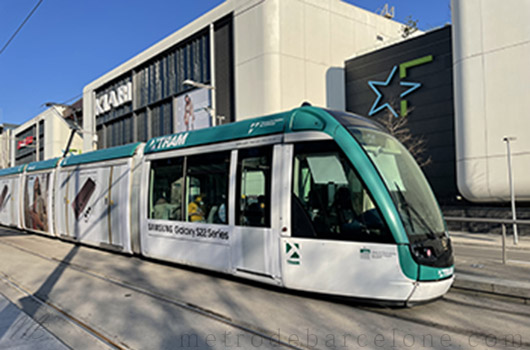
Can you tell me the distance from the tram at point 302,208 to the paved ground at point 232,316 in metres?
0.33

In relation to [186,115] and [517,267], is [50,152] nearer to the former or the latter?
[186,115]

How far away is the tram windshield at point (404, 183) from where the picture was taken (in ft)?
17.4

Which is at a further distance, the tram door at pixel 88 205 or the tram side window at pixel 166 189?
the tram door at pixel 88 205

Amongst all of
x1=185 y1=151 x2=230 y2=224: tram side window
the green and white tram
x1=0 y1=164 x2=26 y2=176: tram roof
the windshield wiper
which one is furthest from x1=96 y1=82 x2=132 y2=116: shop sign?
the windshield wiper

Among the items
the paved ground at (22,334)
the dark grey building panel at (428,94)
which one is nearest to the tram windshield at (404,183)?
the paved ground at (22,334)

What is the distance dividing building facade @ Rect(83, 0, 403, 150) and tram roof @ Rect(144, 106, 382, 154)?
11115mm

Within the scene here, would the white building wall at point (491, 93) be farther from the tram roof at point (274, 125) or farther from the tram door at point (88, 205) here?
the tram door at point (88, 205)

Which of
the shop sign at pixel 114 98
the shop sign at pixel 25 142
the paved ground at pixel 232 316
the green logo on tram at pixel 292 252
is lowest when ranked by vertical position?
the paved ground at pixel 232 316

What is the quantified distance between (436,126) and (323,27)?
29.5ft

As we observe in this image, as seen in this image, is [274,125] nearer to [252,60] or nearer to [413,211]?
[413,211]

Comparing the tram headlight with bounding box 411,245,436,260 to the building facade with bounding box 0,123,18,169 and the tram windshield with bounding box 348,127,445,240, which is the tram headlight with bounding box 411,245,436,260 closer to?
the tram windshield with bounding box 348,127,445,240

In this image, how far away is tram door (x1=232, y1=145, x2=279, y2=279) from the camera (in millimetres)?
6230

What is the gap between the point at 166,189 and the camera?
8.51 m

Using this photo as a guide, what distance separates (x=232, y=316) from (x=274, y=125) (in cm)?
290
